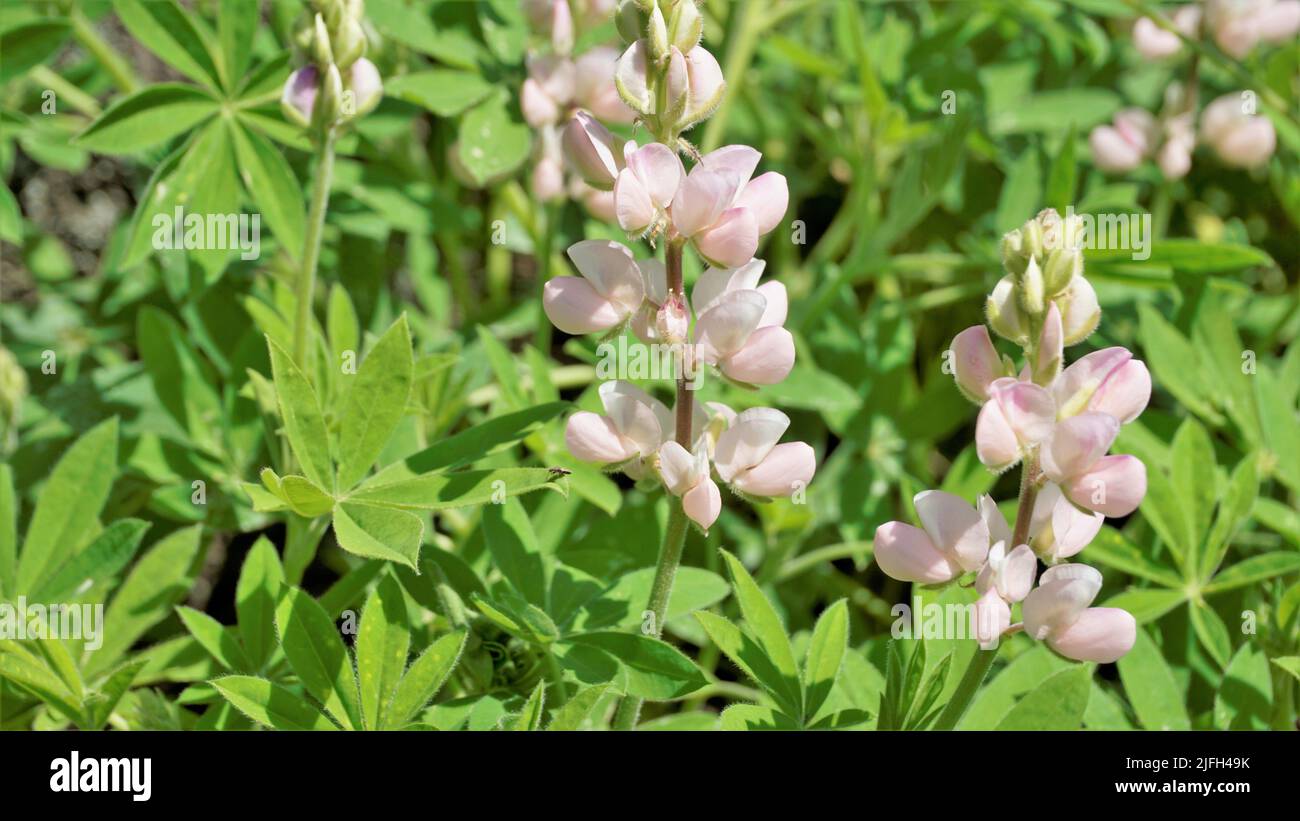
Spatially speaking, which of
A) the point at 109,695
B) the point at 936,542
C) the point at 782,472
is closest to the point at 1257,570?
the point at 936,542

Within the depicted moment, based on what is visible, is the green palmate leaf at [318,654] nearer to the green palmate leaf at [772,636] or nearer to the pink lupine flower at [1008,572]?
the green palmate leaf at [772,636]

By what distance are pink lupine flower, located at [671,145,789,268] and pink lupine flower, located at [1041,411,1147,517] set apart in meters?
0.38

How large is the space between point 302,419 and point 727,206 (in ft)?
2.05

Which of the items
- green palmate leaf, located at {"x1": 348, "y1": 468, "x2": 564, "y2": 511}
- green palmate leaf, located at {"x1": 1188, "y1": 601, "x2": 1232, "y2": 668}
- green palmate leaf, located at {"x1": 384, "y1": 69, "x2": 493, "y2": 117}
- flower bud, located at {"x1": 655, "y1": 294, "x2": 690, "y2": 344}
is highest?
green palmate leaf, located at {"x1": 384, "y1": 69, "x2": 493, "y2": 117}

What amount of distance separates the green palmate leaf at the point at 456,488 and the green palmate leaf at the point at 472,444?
0.02 metres

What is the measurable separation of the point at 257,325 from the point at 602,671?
3.05 feet

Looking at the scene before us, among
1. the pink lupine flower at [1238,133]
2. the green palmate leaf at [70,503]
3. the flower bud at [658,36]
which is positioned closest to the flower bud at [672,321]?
the flower bud at [658,36]

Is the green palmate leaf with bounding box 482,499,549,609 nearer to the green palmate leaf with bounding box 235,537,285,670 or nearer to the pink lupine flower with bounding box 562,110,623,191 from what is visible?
the green palmate leaf with bounding box 235,537,285,670

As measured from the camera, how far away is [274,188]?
2.11m

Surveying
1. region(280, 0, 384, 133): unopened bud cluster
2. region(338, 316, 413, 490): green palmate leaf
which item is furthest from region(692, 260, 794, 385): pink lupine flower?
region(280, 0, 384, 133): unopened bud cluster

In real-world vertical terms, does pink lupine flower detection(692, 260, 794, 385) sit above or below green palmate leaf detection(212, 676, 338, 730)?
above

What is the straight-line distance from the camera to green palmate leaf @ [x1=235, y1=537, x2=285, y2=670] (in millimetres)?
1763
